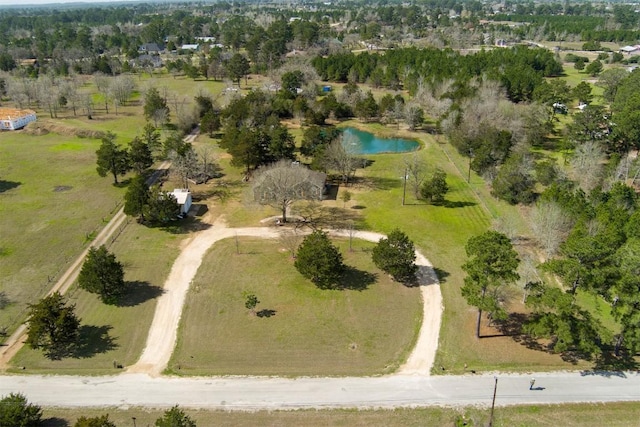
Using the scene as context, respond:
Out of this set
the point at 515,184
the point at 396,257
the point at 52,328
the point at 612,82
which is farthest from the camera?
Answer: the point at 612,82

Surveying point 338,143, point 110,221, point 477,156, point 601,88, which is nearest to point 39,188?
point 110,221

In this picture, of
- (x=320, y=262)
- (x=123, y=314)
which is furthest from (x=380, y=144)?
(x=123, y=314)

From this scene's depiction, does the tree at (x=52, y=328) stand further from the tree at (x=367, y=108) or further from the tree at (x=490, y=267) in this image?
the tree at (x=367, y=108)

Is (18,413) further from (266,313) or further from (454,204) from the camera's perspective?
(454,204)

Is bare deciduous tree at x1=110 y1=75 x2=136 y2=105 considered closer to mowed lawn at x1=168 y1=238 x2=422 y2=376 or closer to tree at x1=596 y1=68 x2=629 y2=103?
mowed lawn at x1=168 y1=238 x2=422 y2=376

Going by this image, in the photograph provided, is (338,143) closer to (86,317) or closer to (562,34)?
(86,317)

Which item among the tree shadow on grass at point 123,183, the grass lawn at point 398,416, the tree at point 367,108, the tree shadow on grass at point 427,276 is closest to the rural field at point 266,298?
the grass lawn at point 398,416
